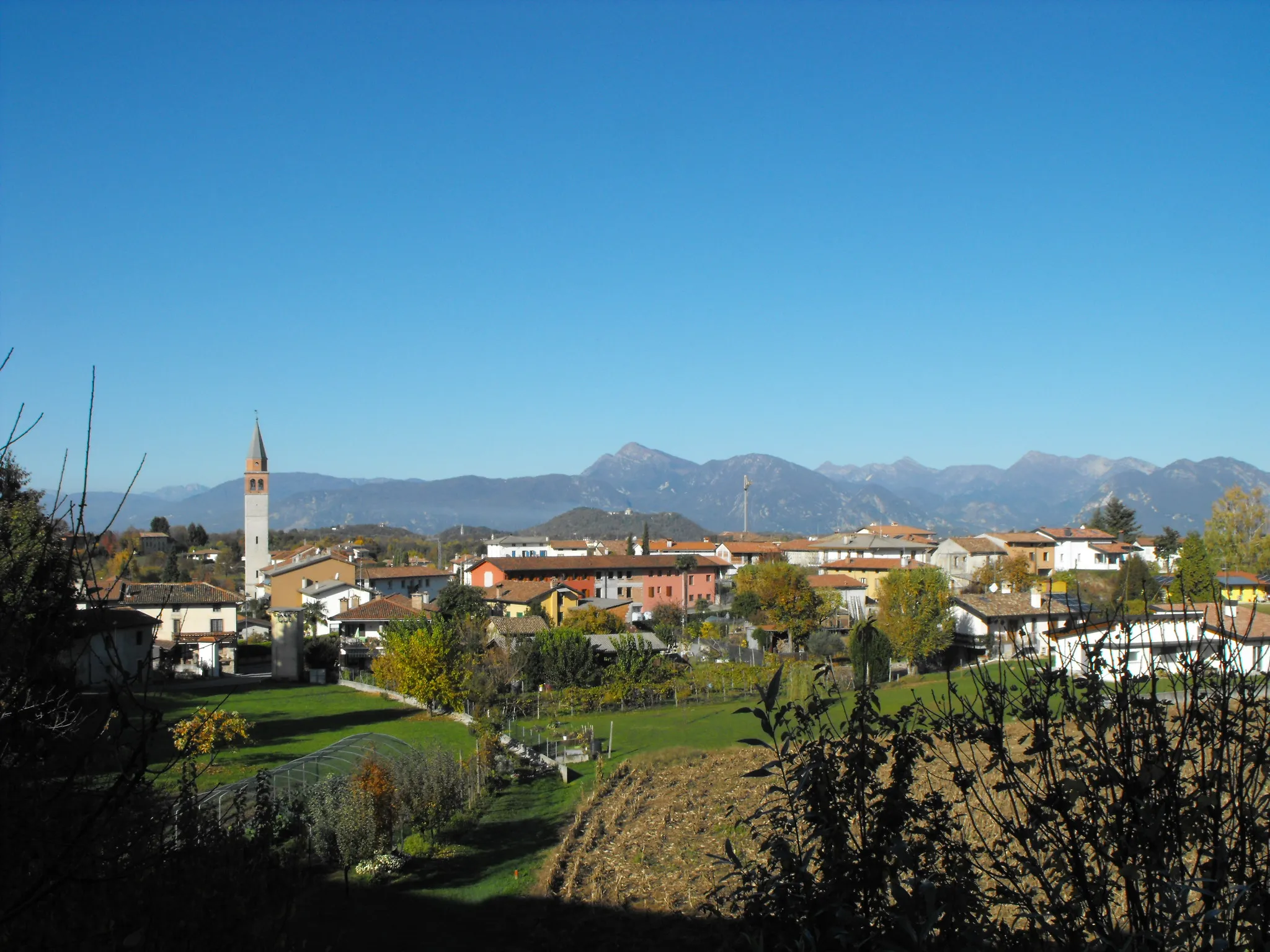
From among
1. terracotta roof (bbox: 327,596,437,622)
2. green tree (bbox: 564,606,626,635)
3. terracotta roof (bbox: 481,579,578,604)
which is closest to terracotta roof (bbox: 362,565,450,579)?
terracotta roof (bbox: 481,579,578,604)

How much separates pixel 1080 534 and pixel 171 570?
7707cm

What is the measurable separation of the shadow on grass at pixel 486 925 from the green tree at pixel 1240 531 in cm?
5157

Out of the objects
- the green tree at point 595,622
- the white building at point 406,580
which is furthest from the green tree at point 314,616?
the green tree at point 595,622

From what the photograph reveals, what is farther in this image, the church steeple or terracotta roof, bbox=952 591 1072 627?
the church steeple

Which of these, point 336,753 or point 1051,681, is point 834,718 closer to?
point 336,753

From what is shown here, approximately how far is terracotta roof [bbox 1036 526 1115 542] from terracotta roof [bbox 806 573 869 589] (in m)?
29.5

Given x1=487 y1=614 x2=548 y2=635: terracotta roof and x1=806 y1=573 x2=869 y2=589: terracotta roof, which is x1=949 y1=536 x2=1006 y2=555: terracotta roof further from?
x1=487 y1=614 x2=548 y2=635: terracotta roof

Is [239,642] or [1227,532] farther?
[1227,532]

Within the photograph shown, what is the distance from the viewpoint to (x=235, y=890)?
455 centimetres

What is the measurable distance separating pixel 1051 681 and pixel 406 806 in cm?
1569

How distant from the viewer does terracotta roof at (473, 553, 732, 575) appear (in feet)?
210

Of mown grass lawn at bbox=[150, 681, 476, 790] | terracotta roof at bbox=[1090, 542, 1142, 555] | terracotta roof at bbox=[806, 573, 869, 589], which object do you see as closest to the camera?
mown grass lawn at bbox=[150, 681, 476, 790]

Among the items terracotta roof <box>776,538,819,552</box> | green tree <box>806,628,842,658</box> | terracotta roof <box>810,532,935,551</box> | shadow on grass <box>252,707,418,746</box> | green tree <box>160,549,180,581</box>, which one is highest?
green tree <box>160,549,180,581</box>

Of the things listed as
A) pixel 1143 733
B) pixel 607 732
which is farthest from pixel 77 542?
pixel 607 732
